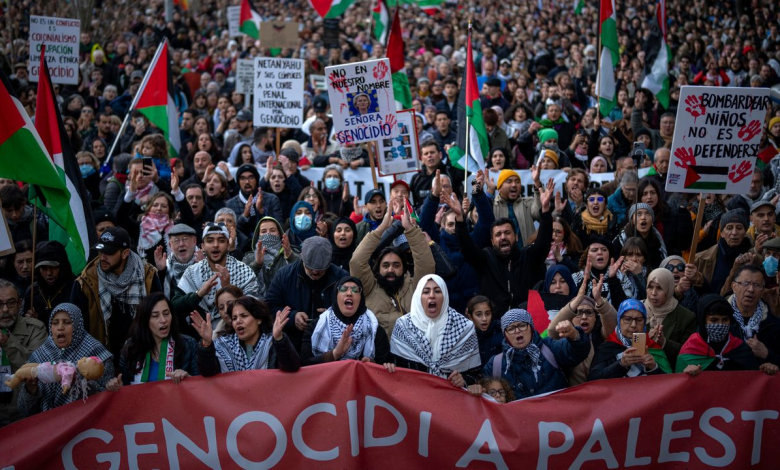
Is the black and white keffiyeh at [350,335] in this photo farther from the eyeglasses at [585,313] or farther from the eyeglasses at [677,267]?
the eyeglasses at [677,267]

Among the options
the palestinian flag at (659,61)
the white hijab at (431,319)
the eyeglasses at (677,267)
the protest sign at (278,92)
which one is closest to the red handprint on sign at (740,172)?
the eyeglasses at (677,267)

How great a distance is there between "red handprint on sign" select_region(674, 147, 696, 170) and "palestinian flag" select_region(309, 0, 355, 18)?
8.86m

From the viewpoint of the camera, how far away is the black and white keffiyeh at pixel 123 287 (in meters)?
6.66

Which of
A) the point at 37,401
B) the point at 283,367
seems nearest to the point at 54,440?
the point at 37,401

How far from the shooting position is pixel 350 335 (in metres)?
6.17

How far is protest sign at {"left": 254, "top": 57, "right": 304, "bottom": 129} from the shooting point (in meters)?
11.4

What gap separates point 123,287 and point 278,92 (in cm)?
534

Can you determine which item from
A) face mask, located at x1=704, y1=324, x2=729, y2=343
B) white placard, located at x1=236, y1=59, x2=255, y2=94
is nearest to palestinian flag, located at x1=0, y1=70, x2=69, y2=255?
face mask, located at x1=704, y1=324, x2=729, y2=343

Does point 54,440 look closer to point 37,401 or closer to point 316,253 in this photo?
point 37,401

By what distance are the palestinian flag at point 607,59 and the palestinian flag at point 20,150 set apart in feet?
22.6

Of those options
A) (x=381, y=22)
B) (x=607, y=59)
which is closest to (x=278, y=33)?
(x=381, y=22)

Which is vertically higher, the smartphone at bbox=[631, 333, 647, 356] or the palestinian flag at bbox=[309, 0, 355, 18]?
the palestinian flag at bbox=[309, 0, 355, 18]

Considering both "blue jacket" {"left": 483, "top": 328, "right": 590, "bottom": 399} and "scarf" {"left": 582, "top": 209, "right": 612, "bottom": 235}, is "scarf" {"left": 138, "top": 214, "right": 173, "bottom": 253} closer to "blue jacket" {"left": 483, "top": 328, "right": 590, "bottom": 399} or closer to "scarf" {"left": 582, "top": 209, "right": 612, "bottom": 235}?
"blue jacket" {"left": 483, "top": 328, "right": 590, "bottom": 399}

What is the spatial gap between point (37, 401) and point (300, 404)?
5.32 ft
